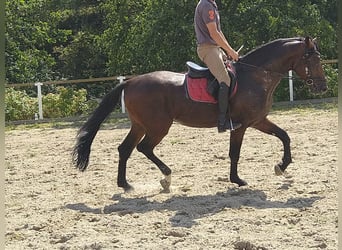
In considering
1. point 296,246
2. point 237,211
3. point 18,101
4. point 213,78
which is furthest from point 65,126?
point 296,246

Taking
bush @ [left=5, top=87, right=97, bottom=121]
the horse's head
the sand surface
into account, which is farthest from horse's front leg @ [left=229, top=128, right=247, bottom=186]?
bush @ [left=5, top=87, right=97, bottom=121]

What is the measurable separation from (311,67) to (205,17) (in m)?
1.50

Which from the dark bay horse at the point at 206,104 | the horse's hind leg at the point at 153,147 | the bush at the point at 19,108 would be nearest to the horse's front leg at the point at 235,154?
the dark bay horse at the point at 206,104

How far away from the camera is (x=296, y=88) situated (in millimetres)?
17719

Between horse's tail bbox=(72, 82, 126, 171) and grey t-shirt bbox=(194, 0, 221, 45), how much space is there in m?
1.19

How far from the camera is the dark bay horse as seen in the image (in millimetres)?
6359

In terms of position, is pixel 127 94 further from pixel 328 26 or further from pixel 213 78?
pixel 328 26

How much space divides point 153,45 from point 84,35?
339 inches

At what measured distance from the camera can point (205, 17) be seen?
5910 millimetres

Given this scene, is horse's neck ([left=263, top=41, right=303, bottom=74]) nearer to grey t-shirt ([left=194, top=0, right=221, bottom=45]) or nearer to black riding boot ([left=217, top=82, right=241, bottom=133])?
black riding boot ([left=217, top=82, right=241, bottom=133])

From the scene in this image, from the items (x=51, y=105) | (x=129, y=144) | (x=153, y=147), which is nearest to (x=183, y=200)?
(x=153, y=147)

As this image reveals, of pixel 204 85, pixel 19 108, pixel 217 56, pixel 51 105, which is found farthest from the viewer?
pixel 51 105

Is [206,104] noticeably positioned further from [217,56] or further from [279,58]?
[279,58]

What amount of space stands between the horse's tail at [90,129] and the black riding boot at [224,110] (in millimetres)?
1256
